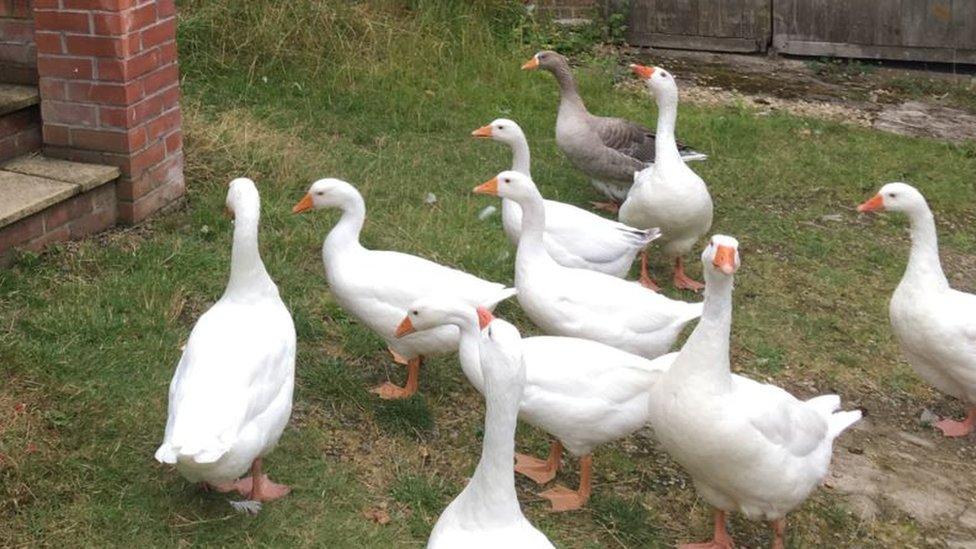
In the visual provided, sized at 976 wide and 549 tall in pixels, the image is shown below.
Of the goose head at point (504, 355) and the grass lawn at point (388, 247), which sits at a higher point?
the goose head at point (504, 355)

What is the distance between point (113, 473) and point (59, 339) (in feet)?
3.06

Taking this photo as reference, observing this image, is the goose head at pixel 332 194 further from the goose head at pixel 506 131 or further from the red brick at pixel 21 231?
the goose head at pixel 506 131

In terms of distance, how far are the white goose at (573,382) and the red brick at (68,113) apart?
238 centimetres

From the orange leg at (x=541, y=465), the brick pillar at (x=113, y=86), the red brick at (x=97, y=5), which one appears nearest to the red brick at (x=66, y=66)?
the brick pillar at (x=113, y=86)

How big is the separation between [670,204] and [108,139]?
2.99m

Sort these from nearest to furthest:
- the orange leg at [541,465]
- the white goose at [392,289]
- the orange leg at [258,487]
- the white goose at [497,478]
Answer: the white goose at [497,478] → the orange leg at [258,487] → the orange leg at [541,465] → the white goose at [392,289]

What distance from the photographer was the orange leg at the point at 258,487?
13.3ft

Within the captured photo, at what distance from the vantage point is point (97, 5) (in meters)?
5.48

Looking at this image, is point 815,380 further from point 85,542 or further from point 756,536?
point 85,542

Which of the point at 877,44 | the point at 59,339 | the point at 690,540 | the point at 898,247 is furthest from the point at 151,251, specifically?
the point at 877,44

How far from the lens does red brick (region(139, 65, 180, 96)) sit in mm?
5789

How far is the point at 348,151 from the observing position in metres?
7.56

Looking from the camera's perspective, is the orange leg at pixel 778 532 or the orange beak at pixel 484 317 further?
the orange leg at pixel 778 532

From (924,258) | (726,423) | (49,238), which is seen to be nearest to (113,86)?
(49,238)
